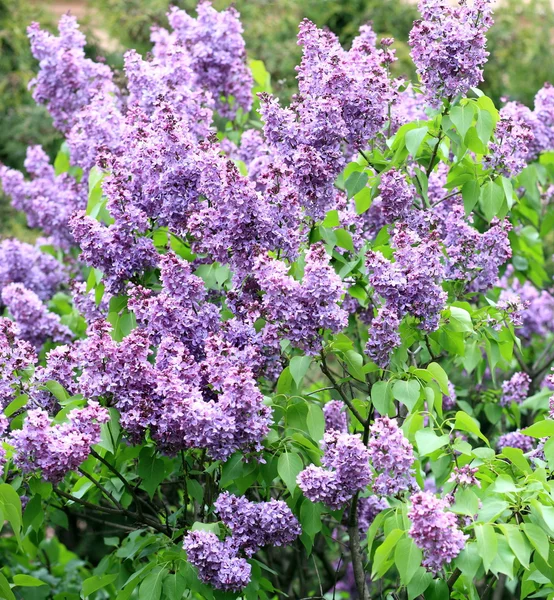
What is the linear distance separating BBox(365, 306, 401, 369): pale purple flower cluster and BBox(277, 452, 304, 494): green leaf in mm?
497

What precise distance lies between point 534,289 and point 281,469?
4.22 meters

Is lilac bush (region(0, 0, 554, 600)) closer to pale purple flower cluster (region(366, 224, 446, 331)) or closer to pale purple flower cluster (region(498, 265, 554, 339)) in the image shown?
pale purple flower cluster (region(366, 224, 446, 331))

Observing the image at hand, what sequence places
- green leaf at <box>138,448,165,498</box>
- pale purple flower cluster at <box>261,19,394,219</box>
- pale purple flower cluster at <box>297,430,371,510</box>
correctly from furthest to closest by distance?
pale purple flower cluster at <box>261,19,394,219</box>
green leaf at <box>138,448,165,498</box>
pale purple flower cluster at <box>297,430,371,510</box>

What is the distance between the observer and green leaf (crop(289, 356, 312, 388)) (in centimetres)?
370

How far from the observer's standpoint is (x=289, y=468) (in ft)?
12.1

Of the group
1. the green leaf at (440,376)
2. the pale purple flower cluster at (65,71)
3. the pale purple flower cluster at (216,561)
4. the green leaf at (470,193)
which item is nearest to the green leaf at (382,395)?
the green leaf at (440,376)

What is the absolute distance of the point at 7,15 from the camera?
10.1 meters

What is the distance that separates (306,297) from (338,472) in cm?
63

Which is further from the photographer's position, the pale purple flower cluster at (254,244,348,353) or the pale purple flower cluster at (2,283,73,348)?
the pale purple flower cluster at (2,283,73,348)

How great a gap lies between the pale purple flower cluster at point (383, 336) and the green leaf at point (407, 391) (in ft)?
0.42

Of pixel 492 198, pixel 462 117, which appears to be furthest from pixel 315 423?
pixel 462 117

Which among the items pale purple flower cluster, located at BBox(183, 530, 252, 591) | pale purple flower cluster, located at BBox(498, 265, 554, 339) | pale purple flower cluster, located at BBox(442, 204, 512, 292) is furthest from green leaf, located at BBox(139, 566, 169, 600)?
pale purple flower cluster, located at BBox(498, 265, 554, 339)

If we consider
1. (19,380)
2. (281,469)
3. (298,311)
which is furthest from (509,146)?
(19,380)

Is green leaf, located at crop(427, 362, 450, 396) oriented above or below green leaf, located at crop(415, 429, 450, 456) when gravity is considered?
above
